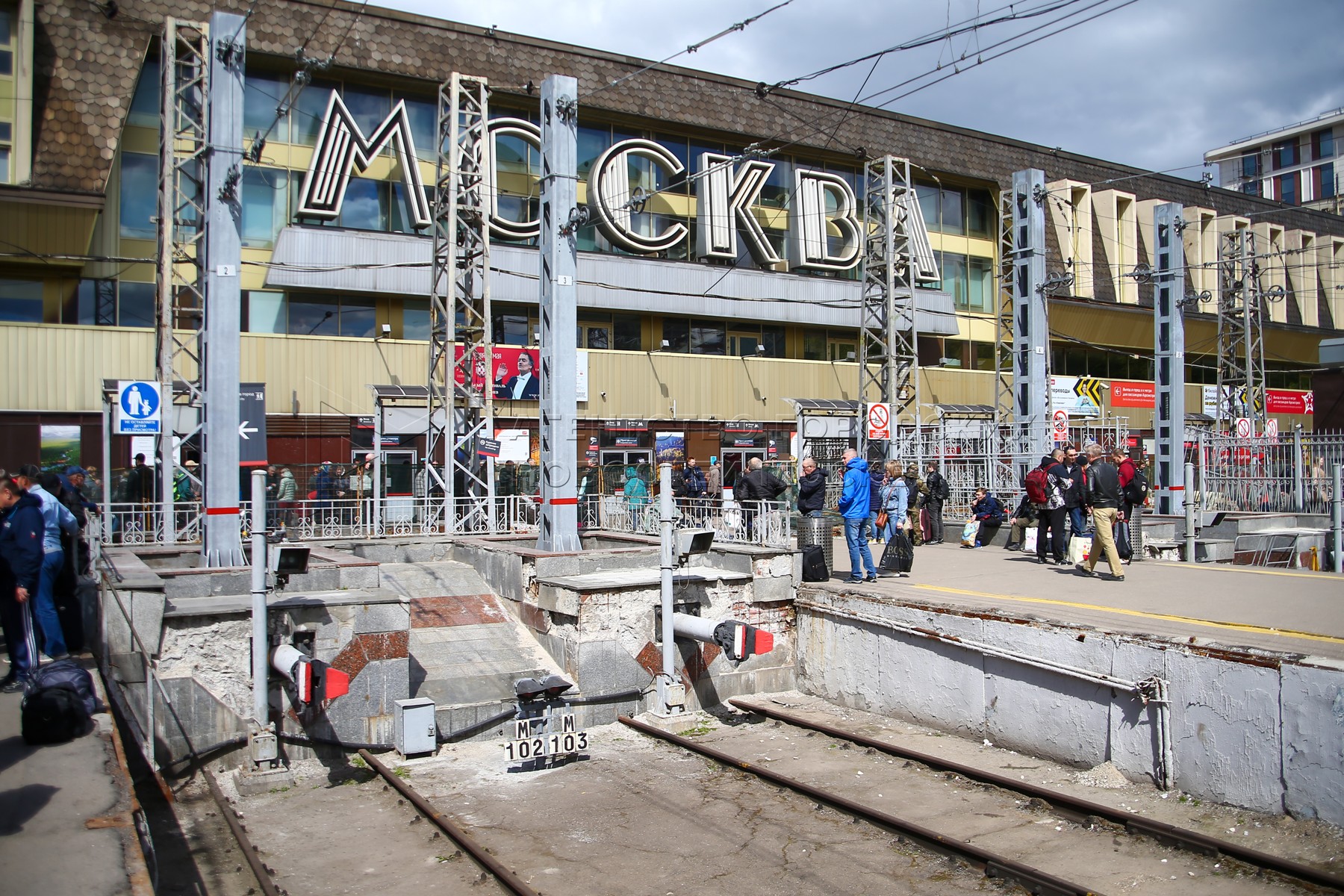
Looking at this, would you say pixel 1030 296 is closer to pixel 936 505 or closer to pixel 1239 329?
pixel 936 505

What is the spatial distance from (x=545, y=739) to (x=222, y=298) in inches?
276

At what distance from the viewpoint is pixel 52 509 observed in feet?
32.0

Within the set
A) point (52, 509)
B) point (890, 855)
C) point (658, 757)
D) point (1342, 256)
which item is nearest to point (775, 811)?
point (890, 855)

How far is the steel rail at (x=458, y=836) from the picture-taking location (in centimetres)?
753

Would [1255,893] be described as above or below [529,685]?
below

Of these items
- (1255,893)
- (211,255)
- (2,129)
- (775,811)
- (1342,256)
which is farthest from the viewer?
(1342,256)

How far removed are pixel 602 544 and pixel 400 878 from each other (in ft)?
33.8

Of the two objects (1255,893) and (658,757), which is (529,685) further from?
(1255,893)

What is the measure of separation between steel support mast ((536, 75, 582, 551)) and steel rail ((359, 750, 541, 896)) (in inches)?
213

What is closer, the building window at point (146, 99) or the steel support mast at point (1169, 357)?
the steel support mast at point (1169, 357)

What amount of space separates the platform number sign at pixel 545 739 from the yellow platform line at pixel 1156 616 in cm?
537

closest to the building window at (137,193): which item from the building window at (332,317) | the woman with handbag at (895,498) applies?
the building window at (332,317)

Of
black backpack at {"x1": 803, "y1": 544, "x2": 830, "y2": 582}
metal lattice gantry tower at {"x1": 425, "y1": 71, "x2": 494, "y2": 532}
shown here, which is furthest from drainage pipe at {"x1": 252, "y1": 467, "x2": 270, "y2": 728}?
metal lattice gantry tower at {"x1": 425, "y1": 71, "x2": 494, "y2": 532}

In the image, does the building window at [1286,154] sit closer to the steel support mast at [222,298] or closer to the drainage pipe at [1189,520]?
the drainage pipe at [1189,520]
